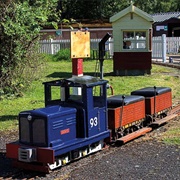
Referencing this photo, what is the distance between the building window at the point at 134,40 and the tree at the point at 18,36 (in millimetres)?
5805

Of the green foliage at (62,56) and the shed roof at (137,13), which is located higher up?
the shed roof at (137,13)

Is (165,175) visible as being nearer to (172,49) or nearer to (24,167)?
(24,167)

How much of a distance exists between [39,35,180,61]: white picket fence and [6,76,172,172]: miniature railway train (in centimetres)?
1861

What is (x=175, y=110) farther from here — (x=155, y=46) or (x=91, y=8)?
(x=91, y=8)

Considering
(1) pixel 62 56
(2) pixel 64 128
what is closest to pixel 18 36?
(2) pixel 64 128

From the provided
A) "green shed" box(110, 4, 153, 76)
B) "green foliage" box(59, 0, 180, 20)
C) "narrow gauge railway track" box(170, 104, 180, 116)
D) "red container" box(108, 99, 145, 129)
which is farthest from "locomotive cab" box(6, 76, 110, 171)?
"green foliage" box(59, 0, 180, 20)

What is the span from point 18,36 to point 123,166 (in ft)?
28.0

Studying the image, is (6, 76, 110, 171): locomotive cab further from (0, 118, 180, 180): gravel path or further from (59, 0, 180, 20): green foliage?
(59, 0, 180, 20): green foliage

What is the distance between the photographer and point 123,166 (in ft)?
25.7

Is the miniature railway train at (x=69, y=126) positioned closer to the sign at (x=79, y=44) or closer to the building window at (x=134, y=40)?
the sign at (x=79, y=44)

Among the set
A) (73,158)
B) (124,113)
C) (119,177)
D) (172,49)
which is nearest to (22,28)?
(124,113)

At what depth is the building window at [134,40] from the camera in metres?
21.3

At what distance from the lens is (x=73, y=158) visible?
8.15m

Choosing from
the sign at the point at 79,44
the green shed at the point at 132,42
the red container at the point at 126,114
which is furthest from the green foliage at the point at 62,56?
the red container at the point at 126,114
